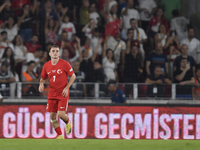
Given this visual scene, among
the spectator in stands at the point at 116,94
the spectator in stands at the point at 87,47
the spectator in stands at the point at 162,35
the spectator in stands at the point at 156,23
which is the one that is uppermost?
the spectator in stands at the point at 156,23

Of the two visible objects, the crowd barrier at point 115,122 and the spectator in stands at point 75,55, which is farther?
the spectator in stands at point 75,55

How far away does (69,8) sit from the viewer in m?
9.95

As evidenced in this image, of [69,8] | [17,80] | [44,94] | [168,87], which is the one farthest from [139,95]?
[69,8]

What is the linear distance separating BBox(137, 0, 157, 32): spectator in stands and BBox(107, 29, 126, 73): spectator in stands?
39.6 inches

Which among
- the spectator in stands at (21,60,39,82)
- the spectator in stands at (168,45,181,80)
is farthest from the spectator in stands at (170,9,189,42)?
the spectator in stands at (21,60,39,82)

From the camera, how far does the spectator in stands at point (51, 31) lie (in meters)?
9.38

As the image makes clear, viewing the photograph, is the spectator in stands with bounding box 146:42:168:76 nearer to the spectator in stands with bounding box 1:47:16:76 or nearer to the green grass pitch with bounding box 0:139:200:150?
the spectator in stands with bounding box 1:47:16:76

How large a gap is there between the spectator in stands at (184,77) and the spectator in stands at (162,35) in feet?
3.24

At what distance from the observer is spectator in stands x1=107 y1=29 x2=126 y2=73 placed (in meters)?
8.87

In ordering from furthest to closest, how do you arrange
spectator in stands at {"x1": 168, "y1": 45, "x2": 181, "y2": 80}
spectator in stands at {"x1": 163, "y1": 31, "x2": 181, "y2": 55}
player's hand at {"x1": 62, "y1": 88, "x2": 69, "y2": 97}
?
spectator in stands at {"x1": 163, "y1": 31, "x2": 181, "y2": 55} → spectator in stands at {"x1": 168, "y1": 45, "x2": 181, "y2": 80} → player's hand at {"x1": 62, "y1": 88, "x2": 69, "y2": 97}

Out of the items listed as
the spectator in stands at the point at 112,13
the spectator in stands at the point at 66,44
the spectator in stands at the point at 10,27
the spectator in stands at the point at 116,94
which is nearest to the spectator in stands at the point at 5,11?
the spectator in stands at the point at 10,27

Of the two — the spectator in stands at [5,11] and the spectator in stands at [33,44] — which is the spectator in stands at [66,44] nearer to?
the spectator in stands at [33,44]

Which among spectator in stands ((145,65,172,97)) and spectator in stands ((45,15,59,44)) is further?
spectator in stands ((45,15,59,44))

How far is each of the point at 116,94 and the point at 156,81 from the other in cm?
106
